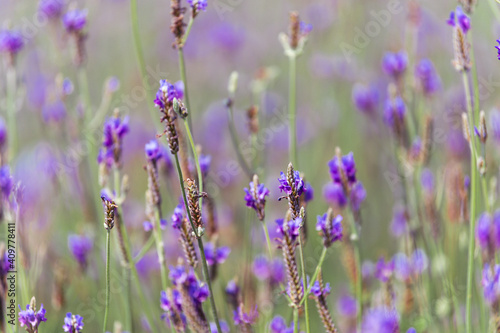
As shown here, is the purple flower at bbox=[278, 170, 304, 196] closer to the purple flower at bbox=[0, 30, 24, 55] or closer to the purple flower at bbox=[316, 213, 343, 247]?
the purple flower at bbox=[316, 213, 343, 247]

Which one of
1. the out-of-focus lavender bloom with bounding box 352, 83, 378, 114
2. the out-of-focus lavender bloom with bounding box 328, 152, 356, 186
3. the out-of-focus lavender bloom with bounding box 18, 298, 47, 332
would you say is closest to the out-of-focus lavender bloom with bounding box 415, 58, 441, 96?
the out-of-focus lavender bloom with bounding box 352, 83, 378, 114

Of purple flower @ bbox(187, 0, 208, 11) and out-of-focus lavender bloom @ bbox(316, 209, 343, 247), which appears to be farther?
purple flower @ bbox(187, 0, 208, 11)

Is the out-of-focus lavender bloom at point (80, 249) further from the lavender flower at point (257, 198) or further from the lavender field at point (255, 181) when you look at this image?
the lavender flower at point (257, 198)

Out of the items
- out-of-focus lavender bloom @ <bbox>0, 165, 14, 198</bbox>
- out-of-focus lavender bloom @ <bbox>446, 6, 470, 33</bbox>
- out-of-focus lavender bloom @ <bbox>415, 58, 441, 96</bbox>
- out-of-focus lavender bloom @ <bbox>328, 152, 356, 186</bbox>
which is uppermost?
out-of-focus lavender bloom @ <bbox>415, 58, 441, 96</bbox>

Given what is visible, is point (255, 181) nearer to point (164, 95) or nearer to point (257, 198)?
point (257, 198)

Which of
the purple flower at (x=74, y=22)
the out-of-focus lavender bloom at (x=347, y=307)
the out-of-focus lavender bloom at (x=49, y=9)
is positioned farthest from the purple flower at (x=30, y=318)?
the out-of-focus lavender bloom at (x=49, y=9)

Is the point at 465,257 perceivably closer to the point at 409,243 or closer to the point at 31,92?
the point at 409,243
